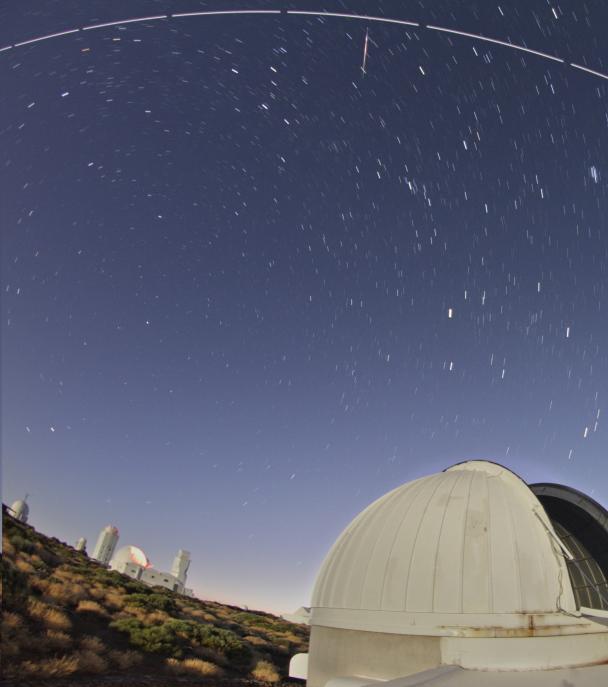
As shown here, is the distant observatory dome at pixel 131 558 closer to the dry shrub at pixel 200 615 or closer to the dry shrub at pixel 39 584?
the dry shrub at pixel 200 615

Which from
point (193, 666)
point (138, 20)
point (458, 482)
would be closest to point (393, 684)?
point (458, 482)

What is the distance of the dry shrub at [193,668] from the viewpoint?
1612 centimetres

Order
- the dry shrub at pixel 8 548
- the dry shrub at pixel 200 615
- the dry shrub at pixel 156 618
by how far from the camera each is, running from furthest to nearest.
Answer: the dry shrub at pixel 200 615, the dry shrub at pixel 8 548, the dry shrub at pixel 156 618

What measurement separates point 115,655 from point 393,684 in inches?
686

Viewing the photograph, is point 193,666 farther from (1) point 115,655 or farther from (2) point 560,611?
(2) point 560,611

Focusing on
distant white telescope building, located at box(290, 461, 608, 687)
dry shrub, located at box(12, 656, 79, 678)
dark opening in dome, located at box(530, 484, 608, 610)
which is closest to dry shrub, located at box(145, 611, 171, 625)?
dry shrub, located at box(12, 656, 79, 678)

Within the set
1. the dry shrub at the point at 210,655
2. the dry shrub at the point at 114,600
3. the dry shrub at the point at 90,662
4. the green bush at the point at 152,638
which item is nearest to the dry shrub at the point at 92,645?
the dry shrub at the point at 90,662

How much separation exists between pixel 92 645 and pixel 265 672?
825 centimetres

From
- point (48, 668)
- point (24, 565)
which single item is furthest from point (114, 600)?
point (48, 668)

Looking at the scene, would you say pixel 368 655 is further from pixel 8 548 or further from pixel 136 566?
pixel 136 566

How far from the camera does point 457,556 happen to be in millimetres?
4797

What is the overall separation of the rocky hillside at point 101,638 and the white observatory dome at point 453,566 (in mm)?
10971

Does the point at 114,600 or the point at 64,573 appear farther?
the point at 64,573

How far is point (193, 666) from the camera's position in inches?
659
